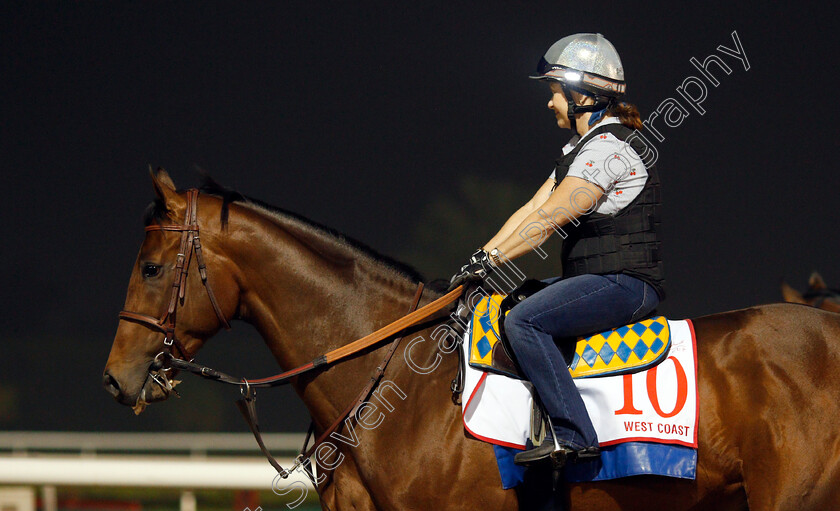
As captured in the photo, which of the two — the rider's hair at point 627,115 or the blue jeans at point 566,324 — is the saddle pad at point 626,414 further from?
the rider's hair at point 627,115

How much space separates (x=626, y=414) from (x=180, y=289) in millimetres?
1707

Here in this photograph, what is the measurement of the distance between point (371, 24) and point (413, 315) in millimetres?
9031

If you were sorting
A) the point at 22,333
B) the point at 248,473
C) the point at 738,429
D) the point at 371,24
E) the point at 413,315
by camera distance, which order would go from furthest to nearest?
the point at 371,24
the point at 22,333
the point at 248,473
the point at 413,315
the point at 738,429

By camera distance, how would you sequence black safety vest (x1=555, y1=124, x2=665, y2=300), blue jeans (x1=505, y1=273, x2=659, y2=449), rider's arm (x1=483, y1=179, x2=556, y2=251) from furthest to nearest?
rider's arm (x1=483, y1=179, x2=556, y2=251) → black safety vest (x1=555, y1=124, x2=665, y2=300) → blue jeans (x1=505, y1=273, x2=659, y2=449)

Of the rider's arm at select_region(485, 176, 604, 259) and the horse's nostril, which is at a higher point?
the rider's arm at select_region(485, 176, 604, 259)

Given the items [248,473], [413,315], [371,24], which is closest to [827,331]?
[413,315]

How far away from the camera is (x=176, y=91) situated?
11133 millimetres

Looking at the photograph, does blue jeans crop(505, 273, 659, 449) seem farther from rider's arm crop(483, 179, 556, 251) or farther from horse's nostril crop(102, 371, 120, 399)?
horse's nostril crop(102, 371, 120, 399)

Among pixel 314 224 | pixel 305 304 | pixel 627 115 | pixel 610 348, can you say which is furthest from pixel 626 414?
pixel 314 224

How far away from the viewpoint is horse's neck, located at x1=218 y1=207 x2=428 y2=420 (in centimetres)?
284

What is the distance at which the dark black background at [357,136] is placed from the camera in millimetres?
10078

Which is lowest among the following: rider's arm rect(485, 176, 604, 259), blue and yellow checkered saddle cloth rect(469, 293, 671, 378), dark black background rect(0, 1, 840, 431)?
blue and yellow checkered saddle cloth rect(469, 293, 671, 378)

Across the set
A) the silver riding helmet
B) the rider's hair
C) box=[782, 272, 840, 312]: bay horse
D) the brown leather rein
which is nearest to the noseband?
the brown leather rein

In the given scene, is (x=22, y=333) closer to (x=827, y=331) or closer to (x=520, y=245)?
(x=520, y=245)
